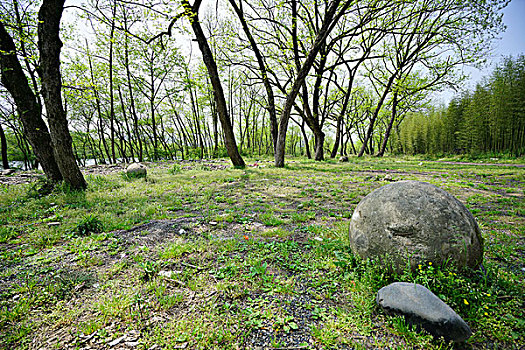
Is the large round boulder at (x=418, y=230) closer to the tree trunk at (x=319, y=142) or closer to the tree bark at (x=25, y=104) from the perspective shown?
the tree bark at (x=25, y=104)

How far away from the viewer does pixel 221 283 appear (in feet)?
7.99

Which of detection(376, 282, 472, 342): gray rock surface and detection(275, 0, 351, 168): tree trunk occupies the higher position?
detection(275, 0, 351, 168): tree trunk

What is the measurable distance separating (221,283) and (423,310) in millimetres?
1982

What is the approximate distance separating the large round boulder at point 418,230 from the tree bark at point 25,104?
893 centimetres

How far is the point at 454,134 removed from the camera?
22.7 meters

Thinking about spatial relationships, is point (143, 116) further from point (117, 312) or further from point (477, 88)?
point (477, 88)

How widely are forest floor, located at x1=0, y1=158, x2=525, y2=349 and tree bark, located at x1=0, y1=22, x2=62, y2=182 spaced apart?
7.80 feet

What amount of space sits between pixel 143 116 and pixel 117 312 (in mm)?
32614

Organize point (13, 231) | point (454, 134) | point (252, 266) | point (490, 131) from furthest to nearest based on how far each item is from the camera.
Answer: point (454, 134) < point (490, 131) < point (13, 231) < point (252, 266)

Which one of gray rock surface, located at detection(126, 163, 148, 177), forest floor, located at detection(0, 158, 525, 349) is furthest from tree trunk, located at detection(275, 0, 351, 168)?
forest floor, located at detection(0, 158, 525, 349)

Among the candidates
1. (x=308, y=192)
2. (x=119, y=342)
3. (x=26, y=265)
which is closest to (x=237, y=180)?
(x=308, y=192)

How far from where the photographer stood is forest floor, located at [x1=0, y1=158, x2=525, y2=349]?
1.79 m

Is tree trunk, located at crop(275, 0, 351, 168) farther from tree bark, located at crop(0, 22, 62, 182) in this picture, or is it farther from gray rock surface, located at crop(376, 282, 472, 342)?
gray rock surface, located at crop(376, 282, 472, 342)

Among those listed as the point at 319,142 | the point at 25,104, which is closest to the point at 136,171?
the point at 25,104
